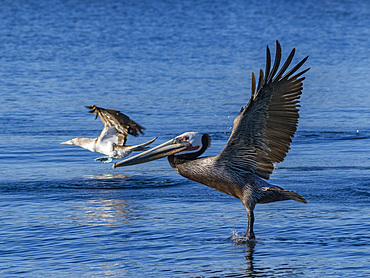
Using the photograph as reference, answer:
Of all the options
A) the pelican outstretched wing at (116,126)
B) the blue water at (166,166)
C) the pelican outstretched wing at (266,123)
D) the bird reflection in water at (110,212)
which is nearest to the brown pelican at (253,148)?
the pelican outstretched wing at (266,123)

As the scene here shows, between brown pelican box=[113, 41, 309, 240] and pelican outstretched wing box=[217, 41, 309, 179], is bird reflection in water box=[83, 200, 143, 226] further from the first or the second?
pelican outstretched wing box=[217, 41, 309, 179]

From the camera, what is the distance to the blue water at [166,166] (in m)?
7.26

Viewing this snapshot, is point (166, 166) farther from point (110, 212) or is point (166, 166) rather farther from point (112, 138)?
point (110, 212)

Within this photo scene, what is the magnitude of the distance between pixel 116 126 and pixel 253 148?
4925mm

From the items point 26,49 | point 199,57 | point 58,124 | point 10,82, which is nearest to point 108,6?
point 26,49

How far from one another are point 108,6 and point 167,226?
1571 inches

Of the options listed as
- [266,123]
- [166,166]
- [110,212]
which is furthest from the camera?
[166,166]

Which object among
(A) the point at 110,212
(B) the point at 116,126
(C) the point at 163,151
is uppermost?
(B) the point at 116,126

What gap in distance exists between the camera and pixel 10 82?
20422 millimetres

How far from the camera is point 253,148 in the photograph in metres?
7.61

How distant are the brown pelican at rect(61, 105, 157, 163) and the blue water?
0.25 meters

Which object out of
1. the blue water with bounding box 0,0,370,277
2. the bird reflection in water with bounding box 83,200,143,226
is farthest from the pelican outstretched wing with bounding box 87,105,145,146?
the bird reflection in water with bounding box 83,200,143,226

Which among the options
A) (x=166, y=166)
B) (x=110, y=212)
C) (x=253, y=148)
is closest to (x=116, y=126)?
(x=166, y=166)

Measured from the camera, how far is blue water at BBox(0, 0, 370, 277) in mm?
7258
